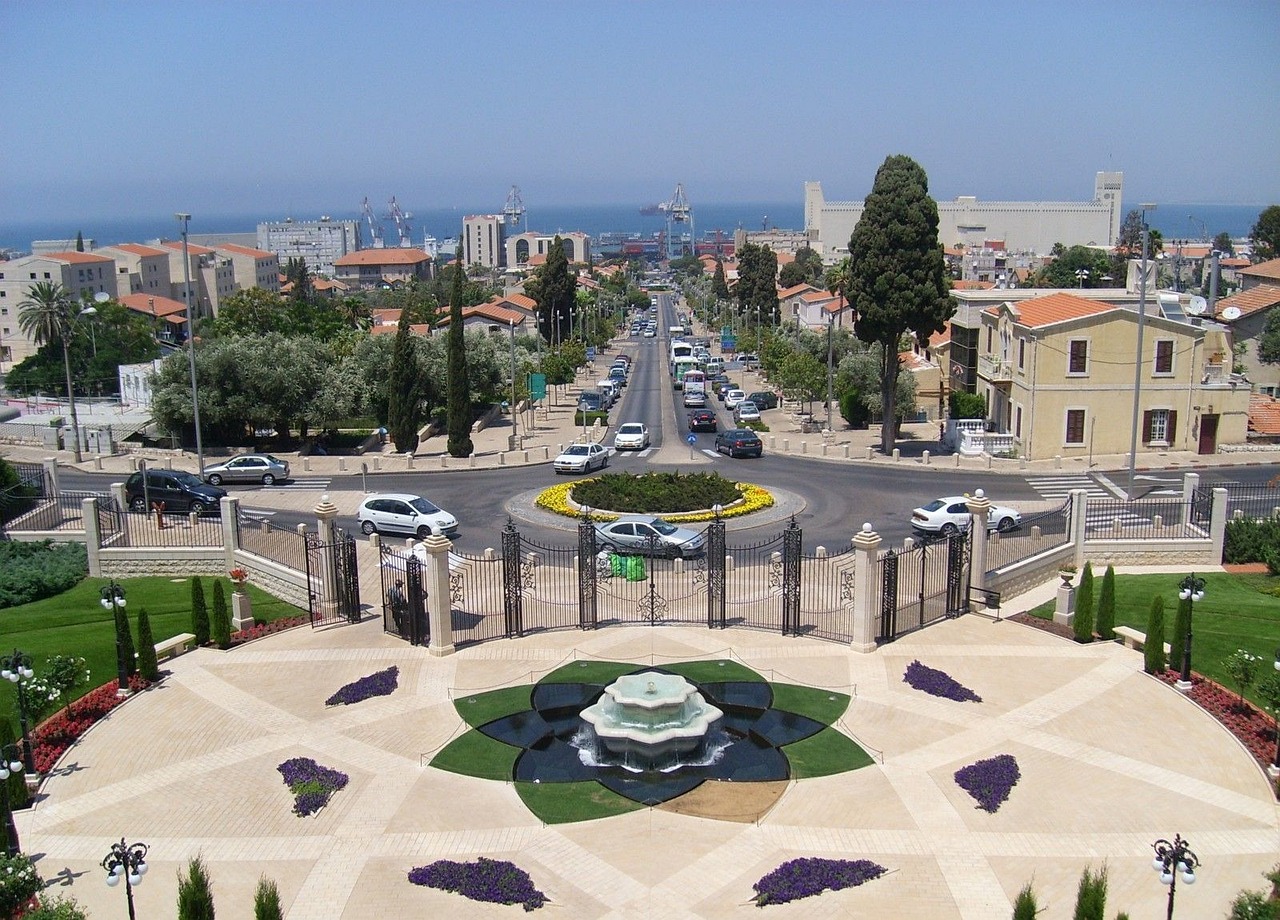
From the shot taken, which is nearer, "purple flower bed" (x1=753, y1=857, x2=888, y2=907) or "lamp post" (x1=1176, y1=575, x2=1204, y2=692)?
Answer: "purple flower bed" (x1=753, y1=857, x2=888, y2=907)

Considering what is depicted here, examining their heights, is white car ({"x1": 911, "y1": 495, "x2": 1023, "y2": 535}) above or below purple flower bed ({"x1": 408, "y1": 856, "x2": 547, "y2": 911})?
above

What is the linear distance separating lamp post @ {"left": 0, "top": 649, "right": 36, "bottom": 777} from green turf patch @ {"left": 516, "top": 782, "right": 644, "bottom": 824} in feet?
28.9

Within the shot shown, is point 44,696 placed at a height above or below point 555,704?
above

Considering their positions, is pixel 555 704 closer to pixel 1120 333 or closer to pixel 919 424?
pixel 1120 333

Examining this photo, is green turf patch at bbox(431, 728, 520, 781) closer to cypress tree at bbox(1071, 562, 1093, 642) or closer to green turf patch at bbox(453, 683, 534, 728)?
green turf patch at bbox(453, 683, 534, 728)

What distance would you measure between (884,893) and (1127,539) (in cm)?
2026

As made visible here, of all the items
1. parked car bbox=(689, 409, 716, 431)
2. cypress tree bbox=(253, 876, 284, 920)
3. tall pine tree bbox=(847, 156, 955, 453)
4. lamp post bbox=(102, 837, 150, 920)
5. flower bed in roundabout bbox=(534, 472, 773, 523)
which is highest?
tall pine tree bbox=(847, 156, 955, 453)

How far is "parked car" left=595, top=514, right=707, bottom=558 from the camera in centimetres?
3247

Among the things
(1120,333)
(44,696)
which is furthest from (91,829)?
(1120,333)

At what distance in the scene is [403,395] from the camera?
54.2 m

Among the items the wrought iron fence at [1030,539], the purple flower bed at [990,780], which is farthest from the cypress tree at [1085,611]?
the purple flower bed at [990,780]

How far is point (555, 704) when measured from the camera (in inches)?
904

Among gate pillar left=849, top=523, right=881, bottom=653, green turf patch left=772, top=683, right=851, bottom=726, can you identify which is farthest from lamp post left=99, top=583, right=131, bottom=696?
gate pillar left=849, top=523, right=881, bottom=653

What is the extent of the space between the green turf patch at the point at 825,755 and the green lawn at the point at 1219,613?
8.37m
